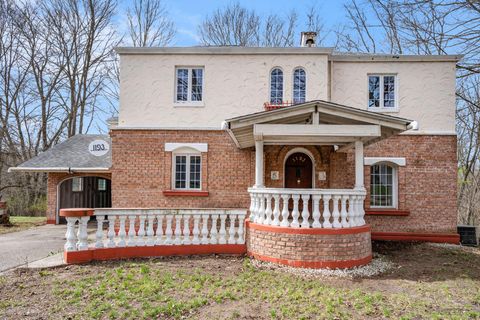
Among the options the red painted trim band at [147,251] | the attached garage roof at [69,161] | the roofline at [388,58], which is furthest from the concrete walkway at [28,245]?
the roofline at [388,58]

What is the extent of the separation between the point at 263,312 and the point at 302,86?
815cm

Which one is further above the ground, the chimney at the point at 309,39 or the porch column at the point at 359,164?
the chimney at the point at 309,39

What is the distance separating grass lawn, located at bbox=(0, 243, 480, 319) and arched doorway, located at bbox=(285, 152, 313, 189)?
435 cm

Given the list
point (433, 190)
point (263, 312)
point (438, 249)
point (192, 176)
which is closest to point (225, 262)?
point (263, 312)

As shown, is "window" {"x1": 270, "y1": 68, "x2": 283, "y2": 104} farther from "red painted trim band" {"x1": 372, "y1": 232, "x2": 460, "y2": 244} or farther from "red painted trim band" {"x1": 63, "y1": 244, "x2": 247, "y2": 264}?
"red painted trim band" {"x1": 372, "y1": 232, "x2": 460, "y2": 244}

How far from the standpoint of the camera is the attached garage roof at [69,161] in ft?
44.2

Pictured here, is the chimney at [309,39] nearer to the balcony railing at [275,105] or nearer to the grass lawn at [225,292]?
the balcony railing at [275,105]

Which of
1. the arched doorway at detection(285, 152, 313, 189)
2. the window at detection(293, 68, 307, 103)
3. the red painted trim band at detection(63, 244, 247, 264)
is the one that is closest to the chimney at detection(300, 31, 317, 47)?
the window at detection(293, 68, 307, 103)

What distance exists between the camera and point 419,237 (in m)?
10.5

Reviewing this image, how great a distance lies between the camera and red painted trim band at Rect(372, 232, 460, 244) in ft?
34.4

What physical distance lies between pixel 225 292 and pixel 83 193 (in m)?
12.9

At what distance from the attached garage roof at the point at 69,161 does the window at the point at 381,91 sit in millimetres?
10905

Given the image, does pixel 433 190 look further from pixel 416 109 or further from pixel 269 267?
pixel 269 267

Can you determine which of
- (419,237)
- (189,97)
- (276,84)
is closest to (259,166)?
(276,84)
